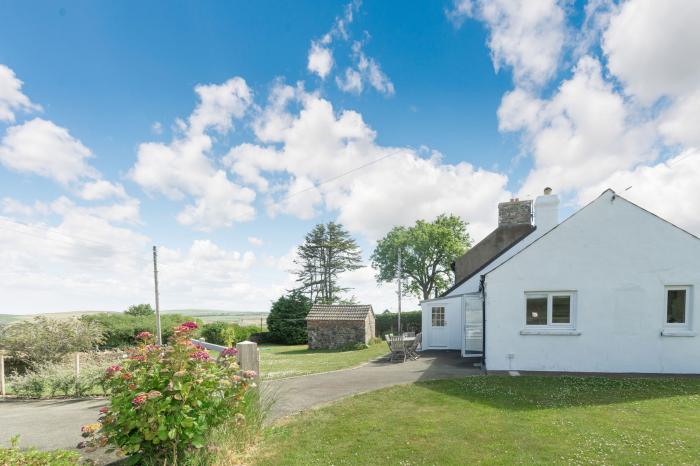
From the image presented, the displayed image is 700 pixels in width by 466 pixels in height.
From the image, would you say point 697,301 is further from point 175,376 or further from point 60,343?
point 60,343

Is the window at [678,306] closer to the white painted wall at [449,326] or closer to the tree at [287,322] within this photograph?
the white painted wall at [449,326]

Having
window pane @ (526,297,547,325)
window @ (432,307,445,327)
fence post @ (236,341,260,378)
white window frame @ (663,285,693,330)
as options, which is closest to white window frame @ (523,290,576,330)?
window pane @ (526,297,547,325)

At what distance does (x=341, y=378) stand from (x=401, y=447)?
5895 mm

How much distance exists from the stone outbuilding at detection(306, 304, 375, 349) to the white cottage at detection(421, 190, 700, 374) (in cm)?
1409

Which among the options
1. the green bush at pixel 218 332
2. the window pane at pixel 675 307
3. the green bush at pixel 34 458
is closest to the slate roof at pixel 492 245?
the window pane at pixel 675 307

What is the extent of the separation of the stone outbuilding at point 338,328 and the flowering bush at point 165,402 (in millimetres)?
20292

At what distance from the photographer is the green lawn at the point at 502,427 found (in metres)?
4.90

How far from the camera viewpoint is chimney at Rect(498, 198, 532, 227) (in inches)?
772

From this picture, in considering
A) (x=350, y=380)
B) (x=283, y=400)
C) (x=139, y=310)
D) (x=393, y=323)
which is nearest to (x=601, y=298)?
(x=350, y=380)

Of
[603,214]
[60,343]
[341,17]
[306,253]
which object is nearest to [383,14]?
[341,17]

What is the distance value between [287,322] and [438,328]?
56.7 feet

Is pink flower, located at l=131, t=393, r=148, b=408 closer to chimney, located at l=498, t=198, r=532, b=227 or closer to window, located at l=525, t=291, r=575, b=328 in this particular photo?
window, located at l=525, t=291, r=575, b=328

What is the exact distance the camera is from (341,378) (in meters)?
10.9

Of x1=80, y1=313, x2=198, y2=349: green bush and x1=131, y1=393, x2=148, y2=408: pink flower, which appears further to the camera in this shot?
x1=80, y1=313, x2=198, y2=349: green bush
